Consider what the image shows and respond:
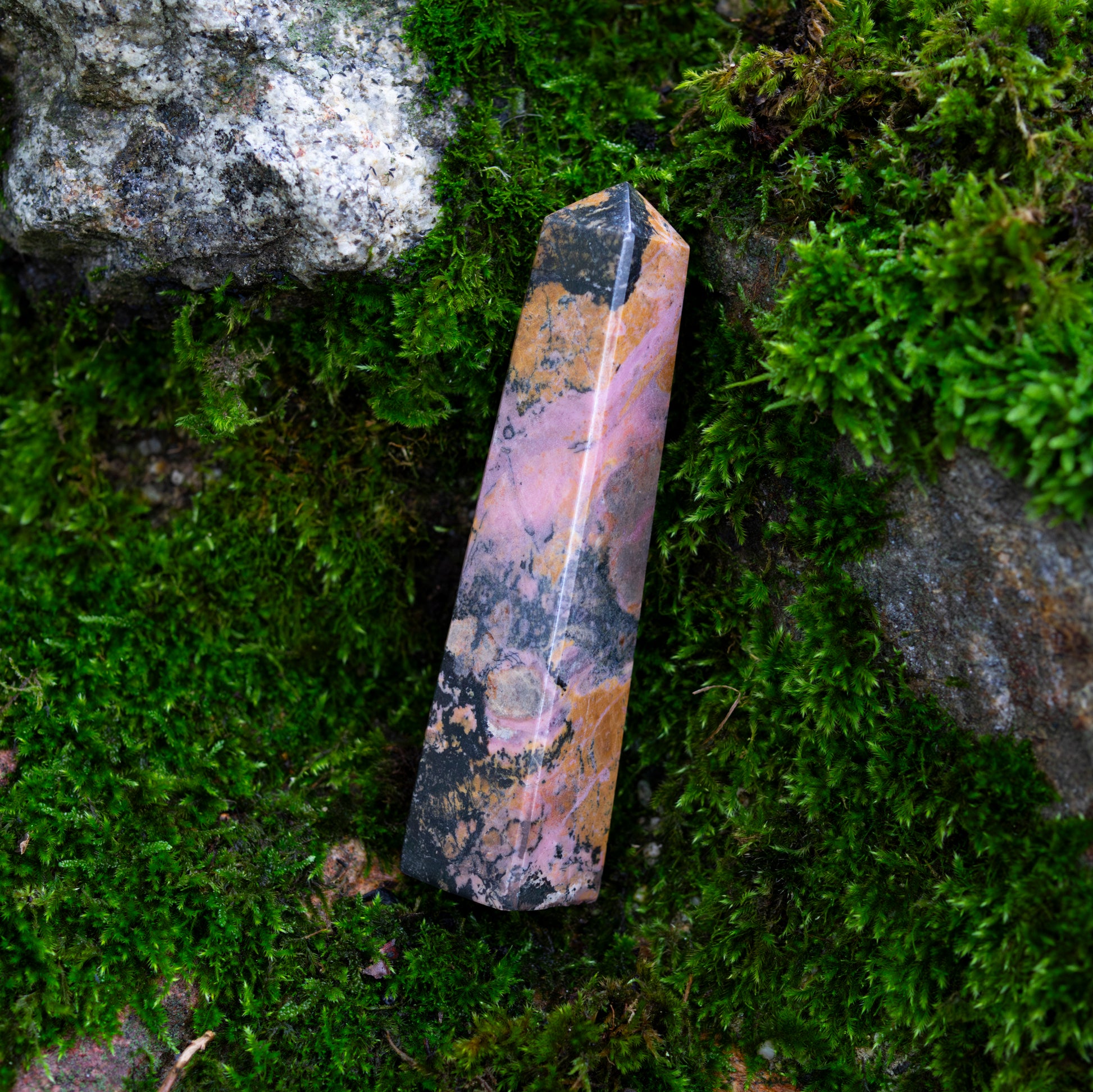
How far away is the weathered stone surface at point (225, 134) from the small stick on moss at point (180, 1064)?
2.27m

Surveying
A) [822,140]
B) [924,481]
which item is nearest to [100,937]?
[924,481]

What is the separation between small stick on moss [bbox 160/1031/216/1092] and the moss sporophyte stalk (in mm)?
41

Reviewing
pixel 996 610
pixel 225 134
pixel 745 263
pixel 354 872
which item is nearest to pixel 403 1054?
pixel 354 872

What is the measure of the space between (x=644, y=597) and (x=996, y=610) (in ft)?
3.34

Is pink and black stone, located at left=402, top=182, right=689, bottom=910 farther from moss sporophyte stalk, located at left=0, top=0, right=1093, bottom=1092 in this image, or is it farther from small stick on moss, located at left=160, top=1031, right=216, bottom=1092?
small stick on moss, located at left=160, top=1031, right=216, bottom=1092

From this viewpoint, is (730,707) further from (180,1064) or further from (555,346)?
(180,1064)

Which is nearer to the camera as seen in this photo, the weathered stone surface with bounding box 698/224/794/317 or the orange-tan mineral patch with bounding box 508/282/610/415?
the orange-tan mineral patch with bounding box 508/282/610/415

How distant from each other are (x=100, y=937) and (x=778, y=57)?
10.4 feet

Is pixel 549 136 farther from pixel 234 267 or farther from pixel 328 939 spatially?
pixel 328 939

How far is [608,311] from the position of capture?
6.87 feet

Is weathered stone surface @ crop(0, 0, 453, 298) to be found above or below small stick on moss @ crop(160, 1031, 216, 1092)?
above

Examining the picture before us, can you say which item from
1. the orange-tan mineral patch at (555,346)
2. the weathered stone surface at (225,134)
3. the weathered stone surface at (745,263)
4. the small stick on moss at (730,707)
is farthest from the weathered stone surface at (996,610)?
the weathered stone surface at (225,134)

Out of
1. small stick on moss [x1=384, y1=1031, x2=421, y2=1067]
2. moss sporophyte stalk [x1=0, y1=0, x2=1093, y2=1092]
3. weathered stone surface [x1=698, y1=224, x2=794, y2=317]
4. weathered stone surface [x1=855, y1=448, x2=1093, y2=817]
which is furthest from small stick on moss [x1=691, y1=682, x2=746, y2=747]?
small stick on moss [x1=384, y1=1031, x2=421, y2=1067]

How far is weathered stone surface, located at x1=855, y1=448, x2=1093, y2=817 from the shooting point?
1.89 m
